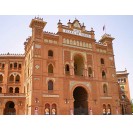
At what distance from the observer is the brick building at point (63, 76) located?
27.3 meters

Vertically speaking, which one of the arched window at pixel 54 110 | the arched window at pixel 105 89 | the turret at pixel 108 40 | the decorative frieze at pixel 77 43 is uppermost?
the turret at pixel 108 40

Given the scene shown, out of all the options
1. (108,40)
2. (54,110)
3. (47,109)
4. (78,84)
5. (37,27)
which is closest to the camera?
(47,109)

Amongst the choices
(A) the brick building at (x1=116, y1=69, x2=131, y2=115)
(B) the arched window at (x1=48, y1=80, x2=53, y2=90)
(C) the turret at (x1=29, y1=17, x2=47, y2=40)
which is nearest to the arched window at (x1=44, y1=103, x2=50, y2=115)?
(B) the arched window at (x1=48, y1=80, x2=53, y2=90)

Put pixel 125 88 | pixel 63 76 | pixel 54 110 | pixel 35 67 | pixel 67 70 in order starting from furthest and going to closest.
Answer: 1. pixel 125 88
2. pixel 67 70
3. pixel 63 76
4. pixel 35 67
5. pixel 54 110

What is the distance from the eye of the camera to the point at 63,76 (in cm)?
2897

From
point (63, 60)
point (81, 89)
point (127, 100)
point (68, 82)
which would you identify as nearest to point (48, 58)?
point (63, 60)

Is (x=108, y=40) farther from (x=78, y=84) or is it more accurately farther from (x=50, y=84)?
(x=50, y=84)

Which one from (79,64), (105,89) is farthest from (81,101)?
(79,64)

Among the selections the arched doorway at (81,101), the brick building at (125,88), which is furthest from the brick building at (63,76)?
the brick building at (125,88)

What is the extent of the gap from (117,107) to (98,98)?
4206mm

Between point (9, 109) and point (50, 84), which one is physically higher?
point (50, 84)

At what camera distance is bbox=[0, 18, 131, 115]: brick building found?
27328mm

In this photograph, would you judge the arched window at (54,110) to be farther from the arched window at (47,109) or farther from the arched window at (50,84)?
the arched window at (50,84)

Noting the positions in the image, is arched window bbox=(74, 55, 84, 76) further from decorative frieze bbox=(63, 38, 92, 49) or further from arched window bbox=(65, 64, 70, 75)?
arched window bbox=(65, 64, 70, 75)
